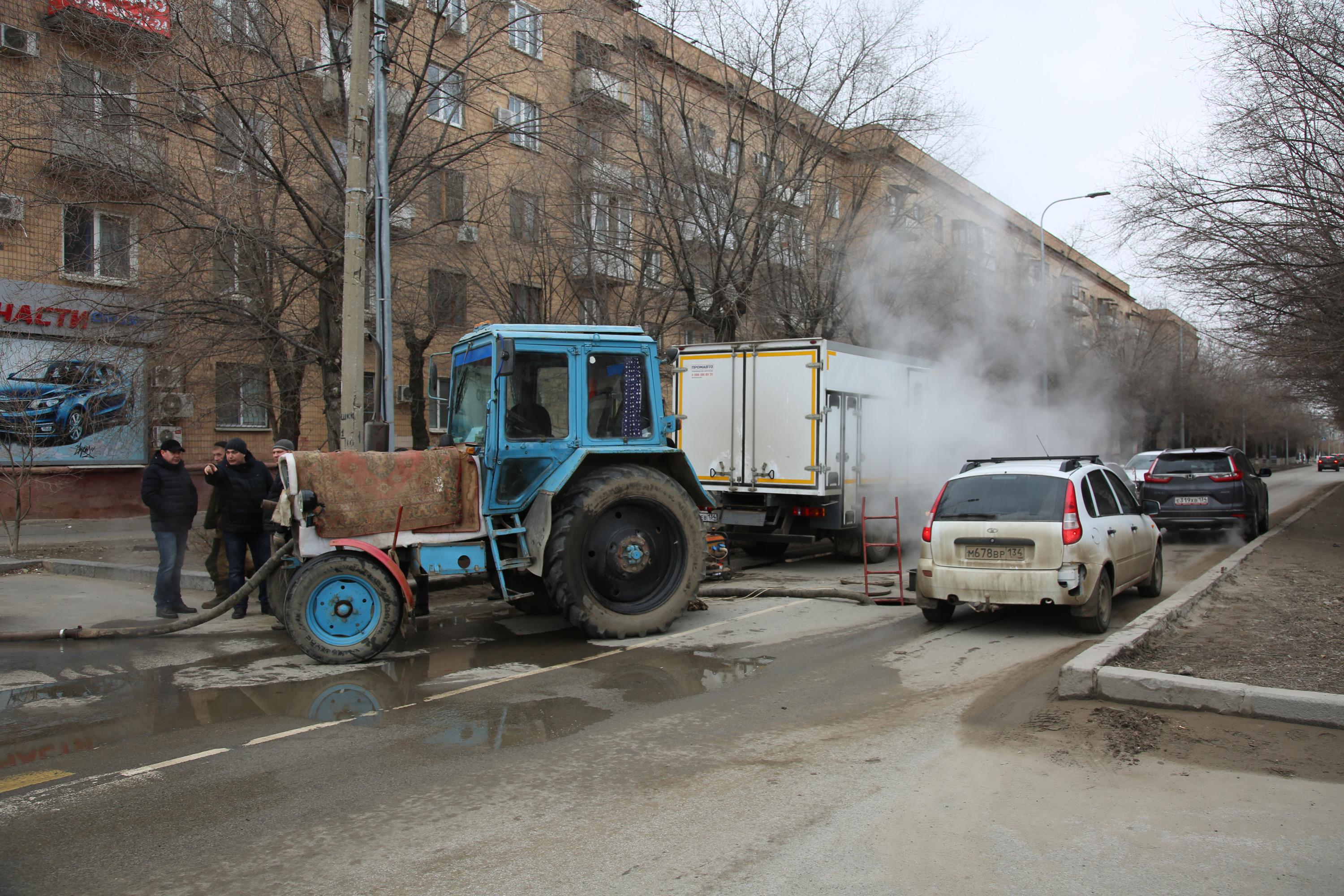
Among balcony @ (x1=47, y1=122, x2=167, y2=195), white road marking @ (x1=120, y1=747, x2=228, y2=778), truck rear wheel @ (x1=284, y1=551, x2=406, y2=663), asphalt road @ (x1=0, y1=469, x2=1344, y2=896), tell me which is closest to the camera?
asphalt road @ (x1=0, y1=469, x2=1344, y2=896)

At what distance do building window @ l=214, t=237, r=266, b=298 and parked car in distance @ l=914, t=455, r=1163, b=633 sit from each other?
9416 millimetres

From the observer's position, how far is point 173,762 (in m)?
4.91

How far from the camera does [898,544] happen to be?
10.1 metres

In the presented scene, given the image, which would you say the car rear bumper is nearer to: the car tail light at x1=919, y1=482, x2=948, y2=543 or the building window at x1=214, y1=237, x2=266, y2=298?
the car tail light at x1=919, y1=482, x2=948, y2=543

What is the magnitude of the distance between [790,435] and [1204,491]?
339 inches

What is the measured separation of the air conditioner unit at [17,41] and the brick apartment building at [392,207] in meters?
0.07

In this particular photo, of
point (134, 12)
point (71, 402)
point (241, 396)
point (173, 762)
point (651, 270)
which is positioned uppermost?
point (134, 12)

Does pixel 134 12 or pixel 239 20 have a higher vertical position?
pixel 239 20

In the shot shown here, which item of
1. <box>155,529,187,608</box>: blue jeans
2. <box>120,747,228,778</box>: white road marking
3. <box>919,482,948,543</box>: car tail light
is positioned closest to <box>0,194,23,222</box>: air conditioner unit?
<box>155,529,187,608</box>: blue jeans

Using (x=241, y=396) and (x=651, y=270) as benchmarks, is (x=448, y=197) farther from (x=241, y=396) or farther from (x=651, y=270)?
(x=241, y=396)

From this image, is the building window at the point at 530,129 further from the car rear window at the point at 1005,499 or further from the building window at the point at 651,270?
the car rear window at the point at 1005,499

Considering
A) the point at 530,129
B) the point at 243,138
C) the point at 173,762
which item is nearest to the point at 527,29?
the point at 530,129

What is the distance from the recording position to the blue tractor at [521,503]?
23.3 ft

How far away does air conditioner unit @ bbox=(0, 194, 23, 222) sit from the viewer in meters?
13.0
